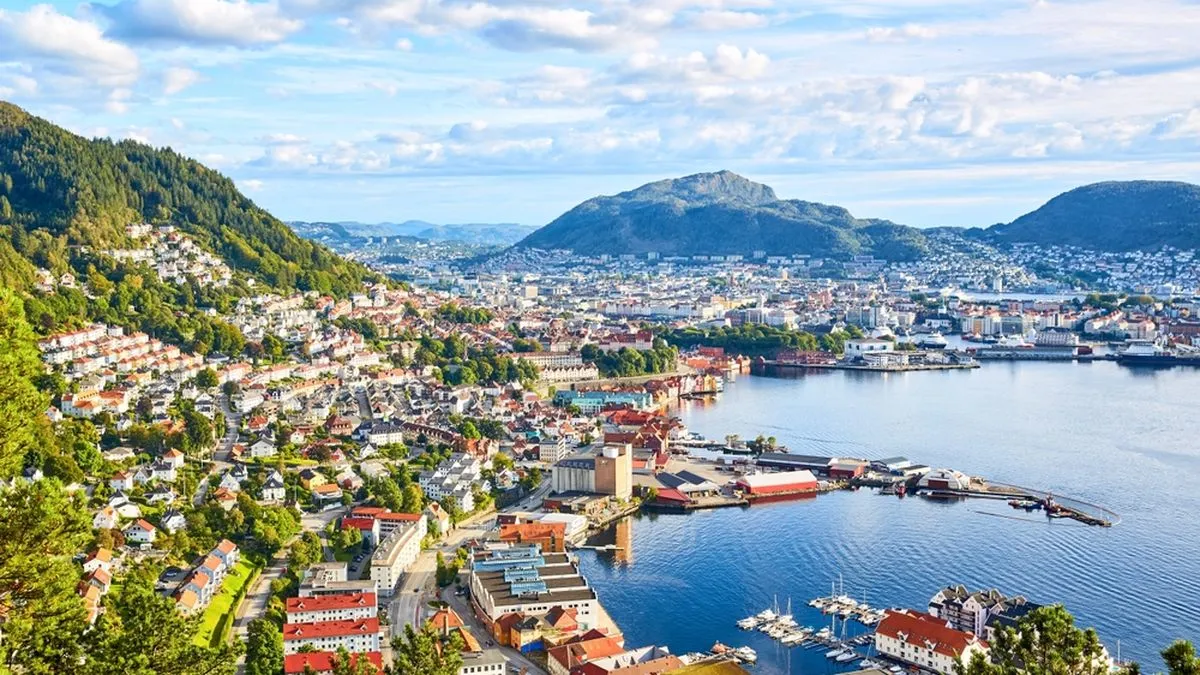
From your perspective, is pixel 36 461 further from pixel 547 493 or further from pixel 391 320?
pixel 391 320

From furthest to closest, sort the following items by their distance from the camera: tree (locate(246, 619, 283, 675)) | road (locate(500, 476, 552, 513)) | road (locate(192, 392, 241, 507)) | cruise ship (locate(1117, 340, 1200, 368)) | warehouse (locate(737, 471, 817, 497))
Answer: cruise ship (locate(1117, 340, 1200, 368)), warehouse (locate(737, 471, 817, 497)), road (locate(500, 476, 552, 513)), road (locate(192, 392, 241, 507)), tree (locate(246, 619, 283, 675))

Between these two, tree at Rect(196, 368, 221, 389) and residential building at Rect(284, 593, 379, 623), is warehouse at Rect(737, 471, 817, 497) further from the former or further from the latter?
tree at Rect(196, 368, 221, 389)

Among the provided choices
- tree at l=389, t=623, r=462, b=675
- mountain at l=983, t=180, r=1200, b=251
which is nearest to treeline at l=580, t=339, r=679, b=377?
tree at l=389, t=623, r=462, b=675

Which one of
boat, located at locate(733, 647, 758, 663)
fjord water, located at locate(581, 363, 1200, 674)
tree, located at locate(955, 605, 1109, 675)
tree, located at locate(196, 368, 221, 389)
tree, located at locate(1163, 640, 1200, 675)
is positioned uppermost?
tree, located at locate(1163, 640, 1200, 675)

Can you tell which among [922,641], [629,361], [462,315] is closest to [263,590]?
[922,641]

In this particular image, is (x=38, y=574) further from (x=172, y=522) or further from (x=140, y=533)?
(x=172, y=522)

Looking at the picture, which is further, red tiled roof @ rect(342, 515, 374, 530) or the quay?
the quay
